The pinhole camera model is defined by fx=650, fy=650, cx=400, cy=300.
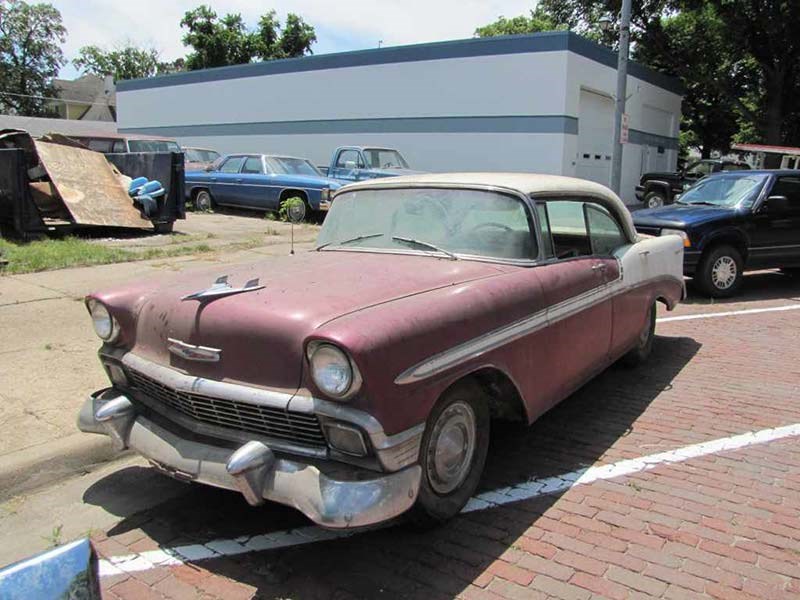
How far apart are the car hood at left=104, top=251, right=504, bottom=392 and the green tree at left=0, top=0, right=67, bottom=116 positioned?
56.8 m

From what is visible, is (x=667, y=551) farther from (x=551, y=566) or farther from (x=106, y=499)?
(x=106, y=499)

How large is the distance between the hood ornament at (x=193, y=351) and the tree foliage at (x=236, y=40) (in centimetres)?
4000

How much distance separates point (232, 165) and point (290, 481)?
14.2 metres

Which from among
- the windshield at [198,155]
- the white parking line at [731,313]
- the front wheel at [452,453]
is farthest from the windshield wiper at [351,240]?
the windshield at [198,155]

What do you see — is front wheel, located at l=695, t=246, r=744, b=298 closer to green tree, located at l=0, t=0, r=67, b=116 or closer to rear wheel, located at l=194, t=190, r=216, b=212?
rear wheel, located at l=194, t=190, r=216, b=212

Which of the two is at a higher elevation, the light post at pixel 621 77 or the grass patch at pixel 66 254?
the light post at pixel 621 77

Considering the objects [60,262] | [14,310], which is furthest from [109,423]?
[60,262]

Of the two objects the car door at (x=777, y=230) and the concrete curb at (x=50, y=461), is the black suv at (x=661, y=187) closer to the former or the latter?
the car door at (x=777, y=230)

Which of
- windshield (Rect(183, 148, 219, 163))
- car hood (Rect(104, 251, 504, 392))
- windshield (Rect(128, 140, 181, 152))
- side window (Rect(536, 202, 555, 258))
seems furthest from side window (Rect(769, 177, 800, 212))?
windshield (Rect(183, 148, 219, 163))

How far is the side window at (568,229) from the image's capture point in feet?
13.6

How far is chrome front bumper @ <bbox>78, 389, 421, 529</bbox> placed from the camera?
2479mm

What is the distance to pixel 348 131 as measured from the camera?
22875 mm

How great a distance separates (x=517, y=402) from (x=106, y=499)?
2.27 m

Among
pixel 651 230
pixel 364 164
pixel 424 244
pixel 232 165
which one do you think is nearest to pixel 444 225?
pixel 424 244
